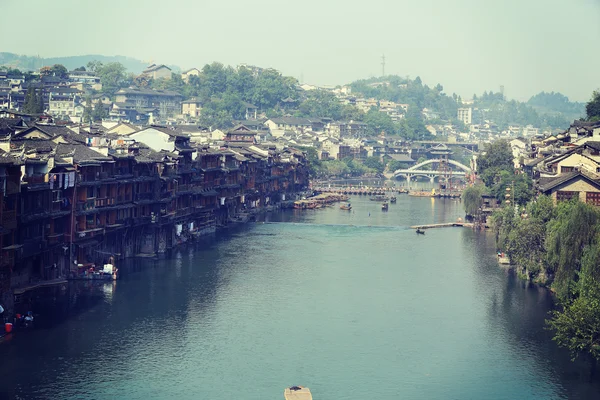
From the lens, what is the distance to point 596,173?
190 feet

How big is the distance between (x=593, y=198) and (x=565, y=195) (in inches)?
68.3

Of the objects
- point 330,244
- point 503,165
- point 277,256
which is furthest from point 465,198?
point 277,256

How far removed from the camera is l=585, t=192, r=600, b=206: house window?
178ft

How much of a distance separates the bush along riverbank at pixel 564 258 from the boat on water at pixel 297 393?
33.2 feet

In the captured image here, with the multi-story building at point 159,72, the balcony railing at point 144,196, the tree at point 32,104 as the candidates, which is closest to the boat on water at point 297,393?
the balcony railing at point 144,196

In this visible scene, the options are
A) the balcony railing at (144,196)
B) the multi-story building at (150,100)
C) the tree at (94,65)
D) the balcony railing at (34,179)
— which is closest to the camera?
the balcony railing at (34,179)

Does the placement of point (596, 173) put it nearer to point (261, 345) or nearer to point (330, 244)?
point (330, 244)

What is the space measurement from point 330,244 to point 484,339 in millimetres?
26974

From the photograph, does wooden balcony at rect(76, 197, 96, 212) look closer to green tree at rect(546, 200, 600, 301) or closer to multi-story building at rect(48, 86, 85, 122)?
green tree at rect(546, 200, 600, 301)

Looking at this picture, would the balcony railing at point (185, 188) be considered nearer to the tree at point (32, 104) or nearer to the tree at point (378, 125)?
the tree at point (32, 104)

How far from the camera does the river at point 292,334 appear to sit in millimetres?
33906

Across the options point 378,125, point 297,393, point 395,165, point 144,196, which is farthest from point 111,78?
point 297,393

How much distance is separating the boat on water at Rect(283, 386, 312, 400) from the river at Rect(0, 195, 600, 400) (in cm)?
68

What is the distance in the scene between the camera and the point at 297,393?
3228cm
